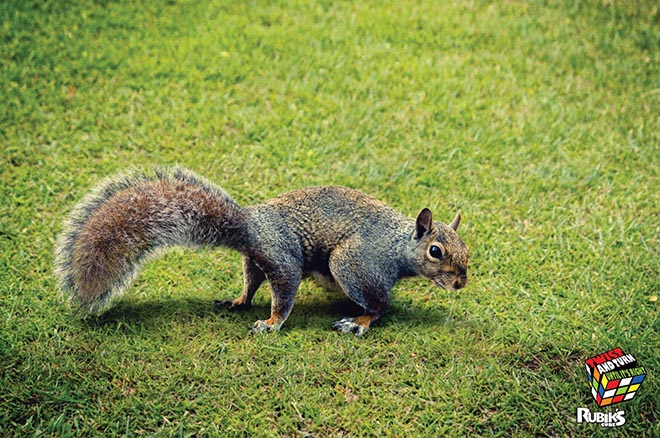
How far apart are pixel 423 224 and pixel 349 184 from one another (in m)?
1.26

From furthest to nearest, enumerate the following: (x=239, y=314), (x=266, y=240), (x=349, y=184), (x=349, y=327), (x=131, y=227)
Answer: (x=349, y=184), (x=239, y=314), (x=349, y=327), (x=266, y=240), (x=131, y=227)

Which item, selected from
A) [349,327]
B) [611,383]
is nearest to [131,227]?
[349,327]

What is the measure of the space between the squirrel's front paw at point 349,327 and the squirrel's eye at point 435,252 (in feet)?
1.67

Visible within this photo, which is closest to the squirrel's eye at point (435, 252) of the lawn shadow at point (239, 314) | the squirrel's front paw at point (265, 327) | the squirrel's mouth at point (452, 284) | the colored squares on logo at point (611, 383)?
the squirrel's mouth at point (452, 284)

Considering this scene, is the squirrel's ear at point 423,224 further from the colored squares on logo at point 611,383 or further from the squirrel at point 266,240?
the colored squares on logo at point 611,383

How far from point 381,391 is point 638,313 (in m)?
1.55

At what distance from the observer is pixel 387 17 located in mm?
6664

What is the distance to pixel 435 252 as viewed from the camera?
3.63 metres

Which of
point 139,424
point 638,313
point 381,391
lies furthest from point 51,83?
point 638,313

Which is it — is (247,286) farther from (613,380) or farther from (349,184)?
(613,380)

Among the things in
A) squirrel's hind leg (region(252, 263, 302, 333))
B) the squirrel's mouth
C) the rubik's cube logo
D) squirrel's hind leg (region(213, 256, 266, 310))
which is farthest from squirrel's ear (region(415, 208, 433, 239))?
the rubik's cube logo

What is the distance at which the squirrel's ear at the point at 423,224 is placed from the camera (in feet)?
11.8

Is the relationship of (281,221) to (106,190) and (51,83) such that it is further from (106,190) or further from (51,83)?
(51,83)

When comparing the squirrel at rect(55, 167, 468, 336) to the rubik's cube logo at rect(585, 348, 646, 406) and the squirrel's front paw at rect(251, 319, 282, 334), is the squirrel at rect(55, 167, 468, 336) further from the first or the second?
the rubik's cube logo at rect(585, 348, 646, 406)
